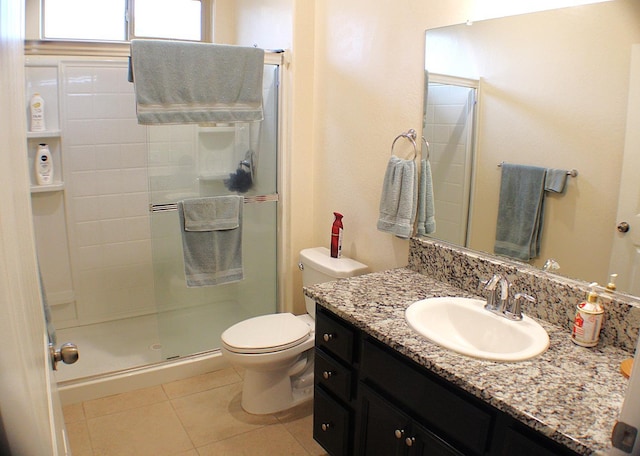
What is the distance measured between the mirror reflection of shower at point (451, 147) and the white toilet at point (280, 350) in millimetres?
599

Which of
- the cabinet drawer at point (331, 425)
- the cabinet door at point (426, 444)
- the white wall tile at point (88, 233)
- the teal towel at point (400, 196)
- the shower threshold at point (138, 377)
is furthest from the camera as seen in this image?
the white wall tile at point (88, 233)

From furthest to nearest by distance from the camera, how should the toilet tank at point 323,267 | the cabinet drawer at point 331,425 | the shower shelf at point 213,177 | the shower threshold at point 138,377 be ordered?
1. the shower shelf at point 213,177
2. the shower threshold at point 138,377
3. the toilet tank at point 323,267
4. the cabinet drawer at point 331,425

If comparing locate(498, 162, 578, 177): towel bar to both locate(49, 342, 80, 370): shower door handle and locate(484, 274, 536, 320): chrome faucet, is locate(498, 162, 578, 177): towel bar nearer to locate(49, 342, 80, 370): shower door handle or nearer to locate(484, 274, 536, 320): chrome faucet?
locate(484, 274, 536, 320): chrome faucet

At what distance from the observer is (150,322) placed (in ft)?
11.4

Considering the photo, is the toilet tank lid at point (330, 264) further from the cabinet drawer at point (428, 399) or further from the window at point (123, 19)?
the window at point (123, 19)

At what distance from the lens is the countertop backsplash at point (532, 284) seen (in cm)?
150

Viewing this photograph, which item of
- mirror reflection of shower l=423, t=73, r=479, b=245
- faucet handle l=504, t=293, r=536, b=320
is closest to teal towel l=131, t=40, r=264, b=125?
mirror reflection of shower l=423, t=73, r=479, b=245

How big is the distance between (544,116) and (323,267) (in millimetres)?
1306

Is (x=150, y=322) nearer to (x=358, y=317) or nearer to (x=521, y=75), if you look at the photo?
(x=358, y=317)

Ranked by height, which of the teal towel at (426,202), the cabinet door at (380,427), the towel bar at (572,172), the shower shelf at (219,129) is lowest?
the cabinet door at (380,427)

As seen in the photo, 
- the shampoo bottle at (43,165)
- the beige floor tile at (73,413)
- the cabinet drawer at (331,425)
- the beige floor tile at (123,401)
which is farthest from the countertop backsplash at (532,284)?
the shampoo bottle at (43,165)

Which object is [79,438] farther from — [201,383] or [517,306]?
[517,306]

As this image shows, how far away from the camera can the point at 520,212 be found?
5.86 feet

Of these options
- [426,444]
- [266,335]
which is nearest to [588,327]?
[426,444]
